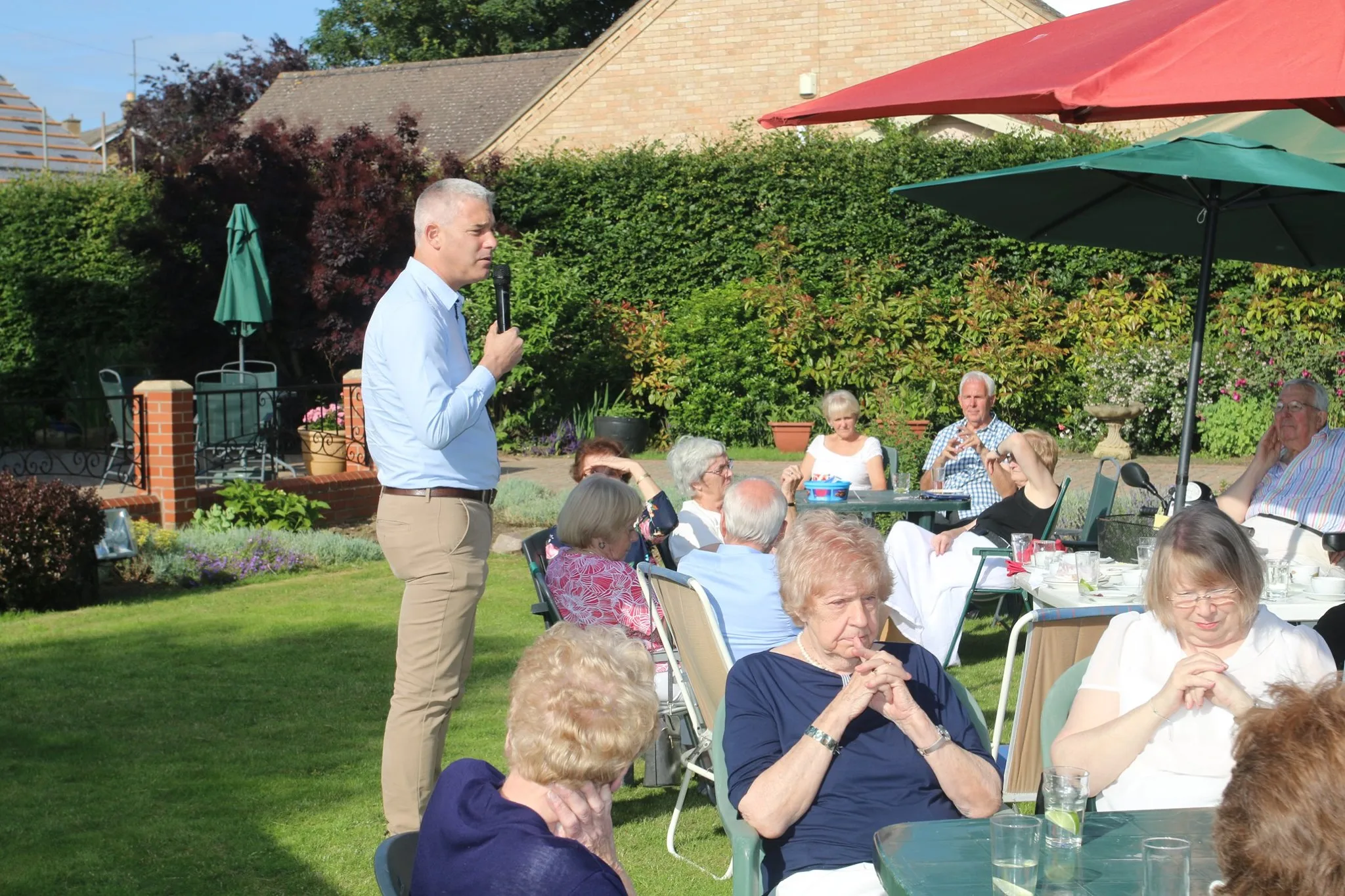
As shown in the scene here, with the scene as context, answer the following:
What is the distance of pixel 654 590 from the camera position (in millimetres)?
4129

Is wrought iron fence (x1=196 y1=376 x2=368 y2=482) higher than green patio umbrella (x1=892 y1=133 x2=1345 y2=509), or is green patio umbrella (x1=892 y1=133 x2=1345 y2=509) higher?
green patio umbrella (x1=892 y1=133 x2=1345 y2=509)

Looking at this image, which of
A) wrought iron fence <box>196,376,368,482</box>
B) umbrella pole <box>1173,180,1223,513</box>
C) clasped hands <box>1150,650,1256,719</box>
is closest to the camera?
clasped hands <box>1150,650,1256,719</box>

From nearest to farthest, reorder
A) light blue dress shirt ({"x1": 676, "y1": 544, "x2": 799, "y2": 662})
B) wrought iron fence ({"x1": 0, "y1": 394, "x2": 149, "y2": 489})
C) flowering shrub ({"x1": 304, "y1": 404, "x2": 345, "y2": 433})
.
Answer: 1. light blue dress shirt ({"x1": 676, "y1": 544, "x2": 799, "y2": 662})
2. wrought iron fence ({"x1": 0, "y1": 394, "x2": 149, "y2": 489})
3. flowering shrub ({"x1": 304, "y1": 404, "x2": 345, "y2": 433})

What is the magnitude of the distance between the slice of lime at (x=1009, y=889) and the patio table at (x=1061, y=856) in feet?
0.05

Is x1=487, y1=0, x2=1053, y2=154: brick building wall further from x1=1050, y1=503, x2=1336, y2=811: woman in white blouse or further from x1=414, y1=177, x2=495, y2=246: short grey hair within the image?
x1=1050, y1=503, x2=1336, y2=811: woman in white blouse

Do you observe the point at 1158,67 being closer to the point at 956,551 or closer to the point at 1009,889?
the point at 1009,889

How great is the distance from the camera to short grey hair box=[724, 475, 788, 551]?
3943mm

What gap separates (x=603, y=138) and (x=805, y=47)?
3350mm

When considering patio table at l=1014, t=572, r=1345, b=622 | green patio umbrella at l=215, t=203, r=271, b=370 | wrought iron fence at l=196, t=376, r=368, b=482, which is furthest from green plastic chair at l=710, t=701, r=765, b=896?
green patio umbrella at l=215, t=203, r=271, b=370

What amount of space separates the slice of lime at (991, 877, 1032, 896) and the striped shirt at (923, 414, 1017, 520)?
516cm

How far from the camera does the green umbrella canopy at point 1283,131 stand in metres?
4.90

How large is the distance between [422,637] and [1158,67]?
238cm

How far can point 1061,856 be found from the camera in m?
2.15

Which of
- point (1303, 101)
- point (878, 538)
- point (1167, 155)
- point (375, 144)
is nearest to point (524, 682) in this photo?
point (878, 538)
